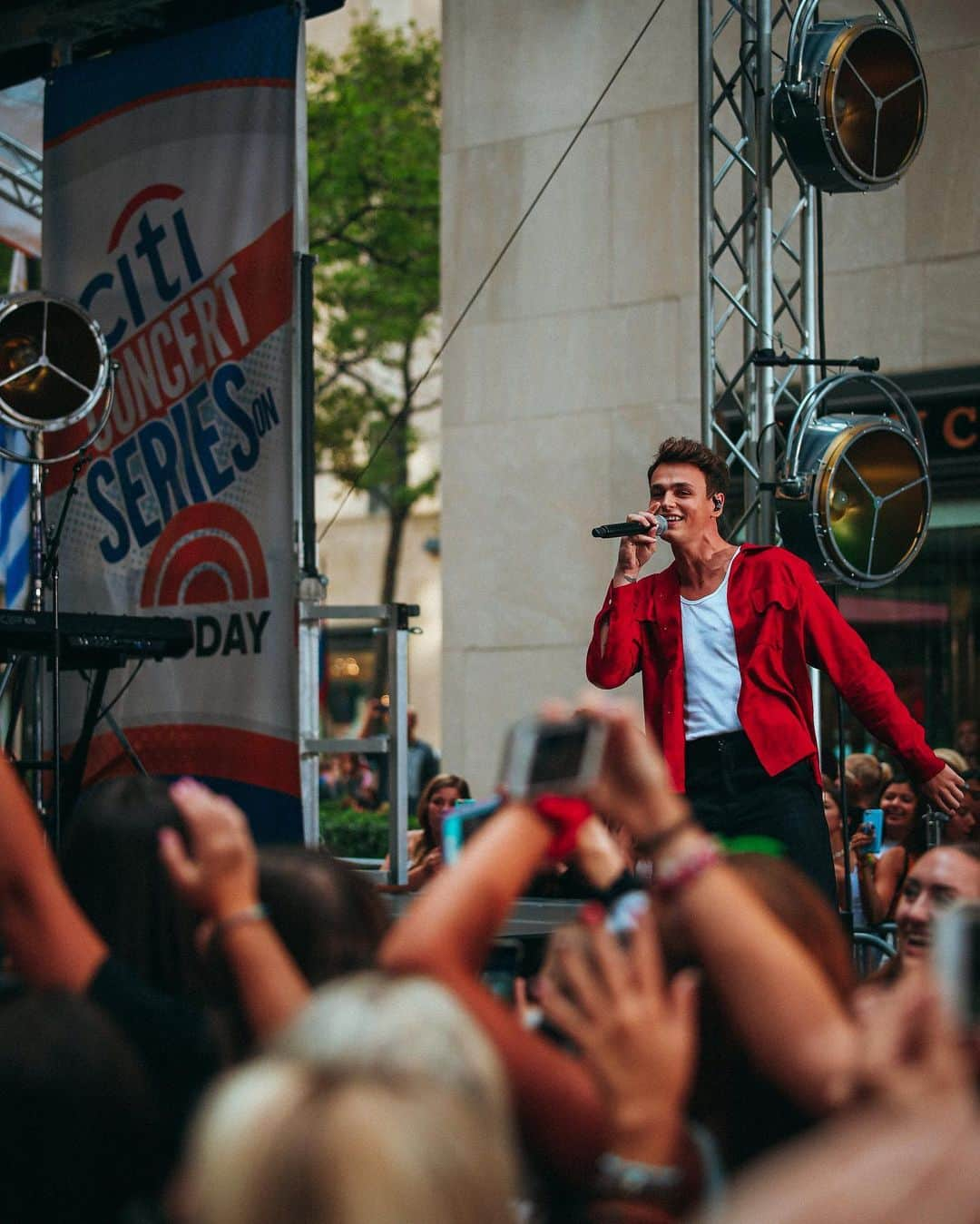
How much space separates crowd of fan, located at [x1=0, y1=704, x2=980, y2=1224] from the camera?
104 cm

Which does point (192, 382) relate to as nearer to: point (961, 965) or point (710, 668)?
point (710, 668)

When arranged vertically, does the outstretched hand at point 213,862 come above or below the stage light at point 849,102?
below

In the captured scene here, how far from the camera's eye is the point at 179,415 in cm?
671

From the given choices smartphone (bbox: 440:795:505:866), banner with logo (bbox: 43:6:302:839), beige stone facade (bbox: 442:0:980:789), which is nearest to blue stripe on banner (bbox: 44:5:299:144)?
banner with logo (bbox: 43:6:302:839)

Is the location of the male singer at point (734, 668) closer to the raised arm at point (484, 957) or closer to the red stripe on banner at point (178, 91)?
the raised arm at point (484, 957)

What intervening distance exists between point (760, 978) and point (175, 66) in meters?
5.98

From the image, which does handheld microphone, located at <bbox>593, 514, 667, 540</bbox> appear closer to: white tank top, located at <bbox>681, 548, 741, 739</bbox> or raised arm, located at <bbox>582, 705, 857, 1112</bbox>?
white tank top, located at <bbox>681, 548, 741, 739</bbox>

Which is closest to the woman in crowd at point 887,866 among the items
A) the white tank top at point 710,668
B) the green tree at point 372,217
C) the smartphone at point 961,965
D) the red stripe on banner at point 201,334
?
the white tank top at point 710,668

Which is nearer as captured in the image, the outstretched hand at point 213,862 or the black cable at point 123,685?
the outstretched hand at point 213,862

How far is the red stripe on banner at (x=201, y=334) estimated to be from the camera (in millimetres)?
6484

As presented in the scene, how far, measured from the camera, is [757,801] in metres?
4.14

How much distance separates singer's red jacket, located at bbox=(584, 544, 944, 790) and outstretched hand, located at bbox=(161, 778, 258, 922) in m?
2.47

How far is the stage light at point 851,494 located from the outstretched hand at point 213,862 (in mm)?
3658

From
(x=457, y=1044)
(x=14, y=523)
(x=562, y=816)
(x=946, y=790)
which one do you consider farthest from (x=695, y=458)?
(x=14, y=523)
